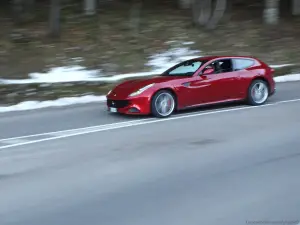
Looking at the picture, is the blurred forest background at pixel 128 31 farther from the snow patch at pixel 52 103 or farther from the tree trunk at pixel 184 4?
the snow patch at pixel 52 103

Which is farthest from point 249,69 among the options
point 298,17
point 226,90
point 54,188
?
point 298,17

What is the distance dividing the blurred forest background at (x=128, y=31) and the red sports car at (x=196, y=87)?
22.4 feet

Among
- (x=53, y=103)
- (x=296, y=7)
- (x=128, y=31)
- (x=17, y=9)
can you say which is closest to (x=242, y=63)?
(x=53, y=103)

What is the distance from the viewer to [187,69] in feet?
45.6

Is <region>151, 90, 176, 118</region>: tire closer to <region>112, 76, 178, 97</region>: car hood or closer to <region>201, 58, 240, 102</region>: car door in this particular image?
<region>112, 76, 178, 97</region>: car hood

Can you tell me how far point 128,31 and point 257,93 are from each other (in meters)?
12.0

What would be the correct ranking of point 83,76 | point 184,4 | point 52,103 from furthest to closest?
point 184,4 < point 83,76 < point 52,103

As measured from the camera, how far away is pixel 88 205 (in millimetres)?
6539

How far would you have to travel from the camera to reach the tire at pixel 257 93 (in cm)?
1444

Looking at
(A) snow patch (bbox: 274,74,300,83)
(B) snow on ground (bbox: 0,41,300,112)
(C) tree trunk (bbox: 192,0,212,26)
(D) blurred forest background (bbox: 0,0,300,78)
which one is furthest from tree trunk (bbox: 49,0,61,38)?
(A) snow patch (bbox: 274,74,300,83)

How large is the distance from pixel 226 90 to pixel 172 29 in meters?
12.5

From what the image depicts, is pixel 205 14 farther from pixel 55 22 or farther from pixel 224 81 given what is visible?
pixel 224 81

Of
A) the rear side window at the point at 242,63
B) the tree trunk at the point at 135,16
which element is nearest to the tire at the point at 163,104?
the rear side window at the point at 242,63

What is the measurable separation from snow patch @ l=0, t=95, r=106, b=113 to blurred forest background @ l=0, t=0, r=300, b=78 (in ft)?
11.3
